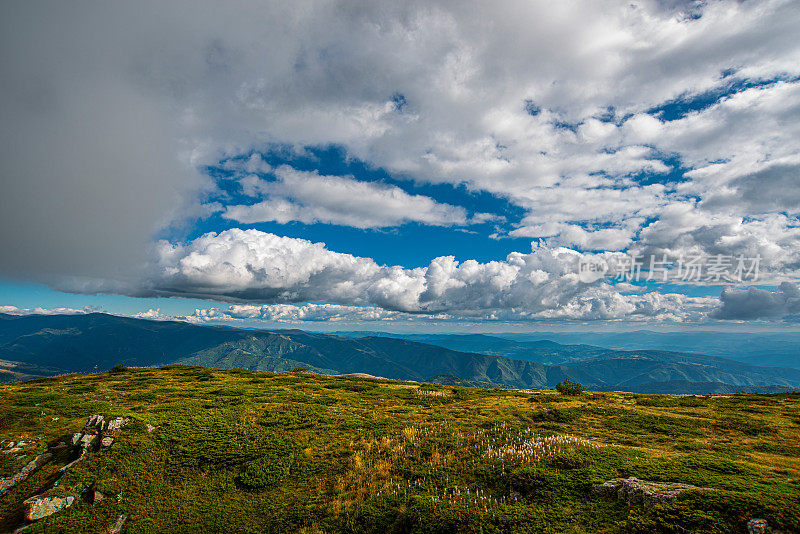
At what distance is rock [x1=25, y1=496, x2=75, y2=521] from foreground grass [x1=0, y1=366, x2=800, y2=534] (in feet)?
1.30

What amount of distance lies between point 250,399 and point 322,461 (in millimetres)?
17607

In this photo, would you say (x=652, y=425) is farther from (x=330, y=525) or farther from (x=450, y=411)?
(x=330, y=525)

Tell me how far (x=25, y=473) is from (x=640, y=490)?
112ft

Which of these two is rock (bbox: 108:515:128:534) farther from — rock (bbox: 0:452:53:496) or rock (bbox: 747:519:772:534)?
rock (bbox: 747:519:772:534)

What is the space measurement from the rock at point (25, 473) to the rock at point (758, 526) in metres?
35.6

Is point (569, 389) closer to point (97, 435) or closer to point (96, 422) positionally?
point (97, 435)

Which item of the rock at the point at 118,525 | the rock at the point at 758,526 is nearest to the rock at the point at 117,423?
the rock at the point at 118,525

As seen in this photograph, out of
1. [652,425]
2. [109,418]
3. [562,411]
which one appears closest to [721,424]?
[652,425]

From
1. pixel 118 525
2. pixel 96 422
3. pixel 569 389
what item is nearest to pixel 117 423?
pixel 96 422

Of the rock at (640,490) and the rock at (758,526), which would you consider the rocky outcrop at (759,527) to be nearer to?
the rock at (758,526)

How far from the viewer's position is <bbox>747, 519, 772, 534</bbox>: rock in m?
11.7

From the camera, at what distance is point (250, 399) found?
118ft

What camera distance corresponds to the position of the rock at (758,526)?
11.7m

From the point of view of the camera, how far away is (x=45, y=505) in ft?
55.0
